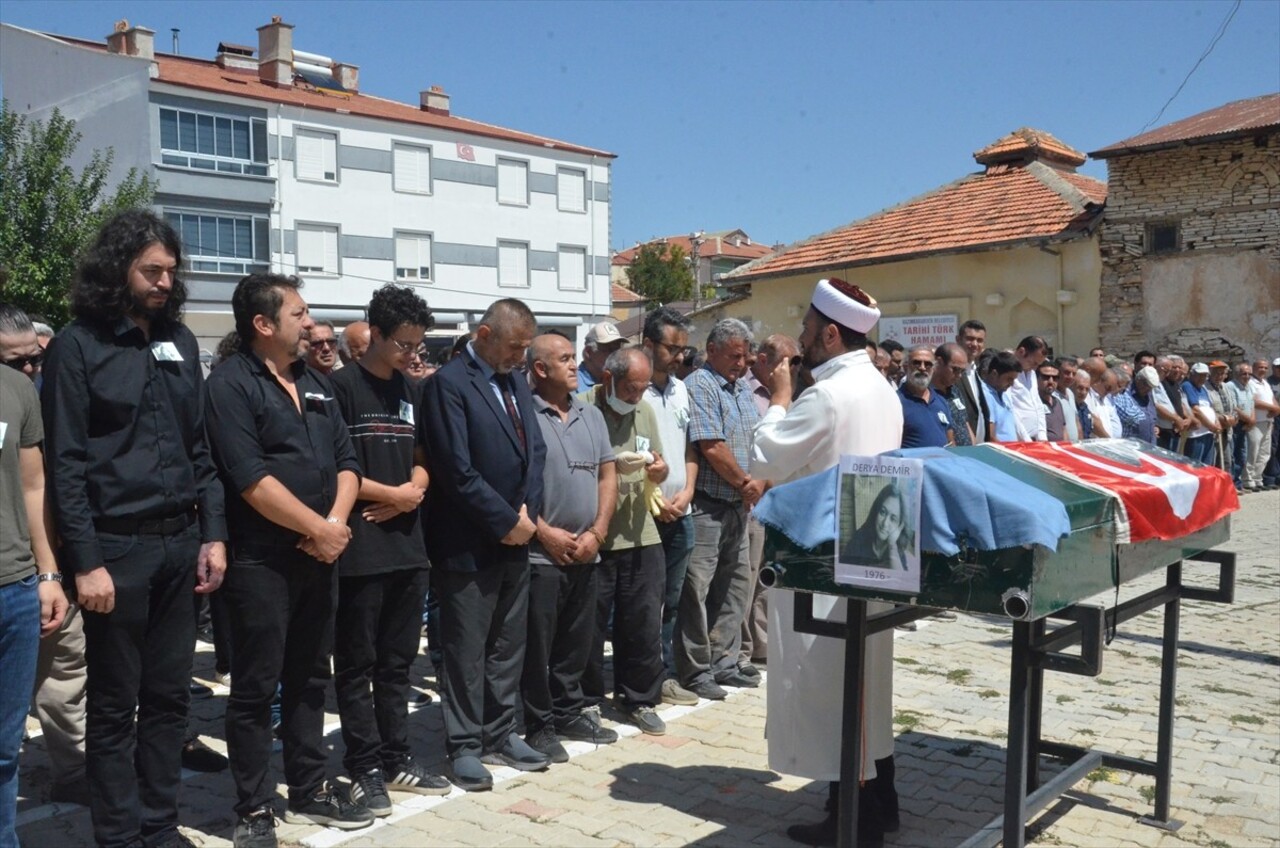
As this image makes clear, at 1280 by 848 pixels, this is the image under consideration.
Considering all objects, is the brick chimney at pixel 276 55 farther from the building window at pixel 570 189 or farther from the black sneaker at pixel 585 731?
the black sneaker at pixel 585 731

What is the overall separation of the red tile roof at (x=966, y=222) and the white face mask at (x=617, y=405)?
17548 mm

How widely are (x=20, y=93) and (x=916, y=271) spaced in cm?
3658

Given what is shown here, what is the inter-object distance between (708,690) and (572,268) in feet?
144

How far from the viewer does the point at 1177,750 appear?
6.16 m

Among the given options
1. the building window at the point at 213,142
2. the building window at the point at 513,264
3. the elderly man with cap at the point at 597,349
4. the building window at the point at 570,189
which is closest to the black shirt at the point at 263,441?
the elderly man with cap at the point at 597,349

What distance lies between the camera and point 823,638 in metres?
4.92

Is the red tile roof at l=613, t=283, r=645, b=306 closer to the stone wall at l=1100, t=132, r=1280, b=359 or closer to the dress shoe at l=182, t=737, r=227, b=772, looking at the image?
the stone wall at l=1100, t=132, r=1280, b=359

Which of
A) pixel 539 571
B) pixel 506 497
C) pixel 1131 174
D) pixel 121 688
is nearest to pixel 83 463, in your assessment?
pixel 121 688

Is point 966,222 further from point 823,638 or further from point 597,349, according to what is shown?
point 823,638

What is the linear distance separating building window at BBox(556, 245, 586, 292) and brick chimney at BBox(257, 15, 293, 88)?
12714 mm

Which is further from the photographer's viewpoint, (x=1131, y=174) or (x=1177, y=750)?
(x=1131, y=174)

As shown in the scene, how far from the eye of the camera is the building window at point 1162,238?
70.5 ft

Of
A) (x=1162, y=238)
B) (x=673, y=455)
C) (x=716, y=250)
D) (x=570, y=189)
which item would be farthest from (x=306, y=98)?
(x=716, y=250)

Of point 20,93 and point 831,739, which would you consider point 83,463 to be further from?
point 20,93
